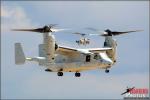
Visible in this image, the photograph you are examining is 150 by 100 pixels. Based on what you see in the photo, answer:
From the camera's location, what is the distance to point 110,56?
15212 cm

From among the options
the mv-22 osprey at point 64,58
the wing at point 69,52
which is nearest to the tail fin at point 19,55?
the mv-22 osprey at point 64,58

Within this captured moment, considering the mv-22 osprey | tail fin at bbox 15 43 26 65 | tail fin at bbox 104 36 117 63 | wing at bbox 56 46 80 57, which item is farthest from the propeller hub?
tail fin at bbox 104 36 117 63

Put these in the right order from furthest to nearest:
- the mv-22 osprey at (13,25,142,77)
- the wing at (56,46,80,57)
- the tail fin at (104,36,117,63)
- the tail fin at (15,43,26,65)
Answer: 1. the tail fin at (104,36,117,63)
2. the tail fin at (15,43,26,65)
3. the wing at (56,46,80,57)
4. the mv-22 osprey at (13,25,142,77)

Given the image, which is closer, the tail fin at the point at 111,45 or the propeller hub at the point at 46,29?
the propeller hub at the point at 46,29

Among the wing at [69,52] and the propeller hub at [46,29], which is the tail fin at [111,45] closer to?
the wing at [69,52]

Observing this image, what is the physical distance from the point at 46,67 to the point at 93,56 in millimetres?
10883

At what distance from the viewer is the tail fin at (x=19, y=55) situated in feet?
467

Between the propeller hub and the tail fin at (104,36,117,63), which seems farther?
the tail fin at (104,36,117,63)

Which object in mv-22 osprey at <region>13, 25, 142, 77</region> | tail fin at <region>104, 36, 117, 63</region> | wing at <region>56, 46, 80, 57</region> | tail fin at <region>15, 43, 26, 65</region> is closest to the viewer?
mv-22 osprey at <region>13, 25, 142, 77</region>

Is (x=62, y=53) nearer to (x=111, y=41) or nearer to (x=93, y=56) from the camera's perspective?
(x=93, y=56)

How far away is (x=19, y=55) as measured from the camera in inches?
5640

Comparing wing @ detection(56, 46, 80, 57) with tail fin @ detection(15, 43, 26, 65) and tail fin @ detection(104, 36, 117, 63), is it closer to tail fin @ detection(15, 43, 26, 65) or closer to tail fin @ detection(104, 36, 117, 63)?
tail fin @ detection(15, 43, 26, 65)

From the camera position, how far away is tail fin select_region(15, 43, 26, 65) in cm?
14225

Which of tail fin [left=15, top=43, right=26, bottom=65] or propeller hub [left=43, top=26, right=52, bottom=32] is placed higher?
propeller hub [left=43, top=26, right=52, bottom=32]
